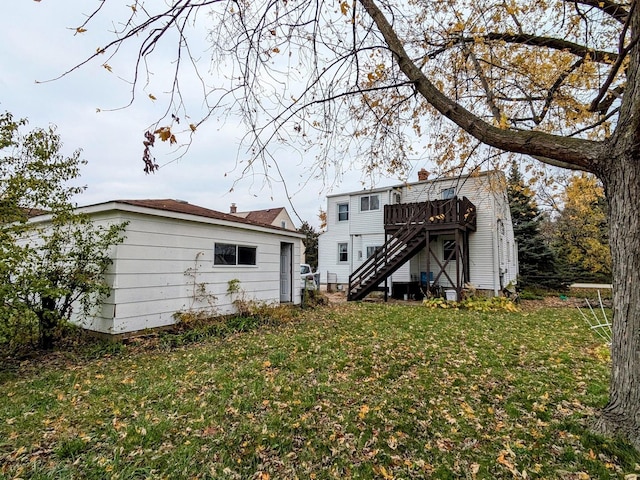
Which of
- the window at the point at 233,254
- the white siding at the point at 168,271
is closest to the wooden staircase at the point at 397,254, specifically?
the window at the point at 233,254

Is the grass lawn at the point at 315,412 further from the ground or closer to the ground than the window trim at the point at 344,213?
closer to the ground

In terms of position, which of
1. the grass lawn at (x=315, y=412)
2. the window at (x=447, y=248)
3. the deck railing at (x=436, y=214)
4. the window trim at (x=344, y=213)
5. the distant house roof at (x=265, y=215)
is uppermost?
the distant house roof at (x=265, y=215)

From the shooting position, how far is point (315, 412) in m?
3.59

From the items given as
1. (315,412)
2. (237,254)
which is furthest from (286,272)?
(315,412)

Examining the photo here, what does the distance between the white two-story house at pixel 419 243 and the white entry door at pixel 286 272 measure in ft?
10.5

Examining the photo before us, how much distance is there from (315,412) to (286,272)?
8.24m

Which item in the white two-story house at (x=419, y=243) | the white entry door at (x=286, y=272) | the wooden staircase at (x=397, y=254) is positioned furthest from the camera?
the wooden staircase at (x=397, y=254)

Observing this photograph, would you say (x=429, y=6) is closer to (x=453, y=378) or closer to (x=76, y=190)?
(x=453, y=378)

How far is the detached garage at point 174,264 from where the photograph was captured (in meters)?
6.73

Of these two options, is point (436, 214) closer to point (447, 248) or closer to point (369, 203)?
point (447, 248)

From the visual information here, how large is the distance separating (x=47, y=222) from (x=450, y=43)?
30.3ft

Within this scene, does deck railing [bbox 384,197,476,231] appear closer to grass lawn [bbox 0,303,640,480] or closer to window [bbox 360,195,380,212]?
window [bbox 360,195,380,212]

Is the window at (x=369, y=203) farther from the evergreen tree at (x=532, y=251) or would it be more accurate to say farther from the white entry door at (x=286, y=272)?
the evergreen tree at (x=532, y=251)

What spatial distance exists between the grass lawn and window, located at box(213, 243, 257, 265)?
300cm
